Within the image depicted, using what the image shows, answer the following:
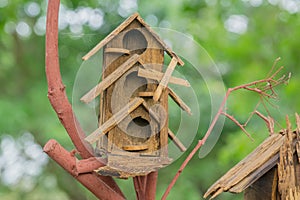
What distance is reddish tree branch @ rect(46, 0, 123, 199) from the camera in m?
0.69

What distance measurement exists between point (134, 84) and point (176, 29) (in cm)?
117

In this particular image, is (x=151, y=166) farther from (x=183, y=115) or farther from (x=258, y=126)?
(x=258, y=126)

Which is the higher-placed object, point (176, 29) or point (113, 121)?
point (176, 29)

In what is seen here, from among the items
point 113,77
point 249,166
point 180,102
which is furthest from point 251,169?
point 113,77

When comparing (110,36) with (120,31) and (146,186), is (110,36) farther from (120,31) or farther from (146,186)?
(146,186)

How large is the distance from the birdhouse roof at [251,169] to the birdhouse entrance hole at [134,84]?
19 cm

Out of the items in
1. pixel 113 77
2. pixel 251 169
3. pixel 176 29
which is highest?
pixel 176 29

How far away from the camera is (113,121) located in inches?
26.4

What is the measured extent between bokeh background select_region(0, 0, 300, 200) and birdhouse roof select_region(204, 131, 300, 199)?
→ 92cm

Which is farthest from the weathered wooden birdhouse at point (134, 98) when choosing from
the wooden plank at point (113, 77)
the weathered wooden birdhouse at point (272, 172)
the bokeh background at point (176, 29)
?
the bokeh background at point (176, 29)

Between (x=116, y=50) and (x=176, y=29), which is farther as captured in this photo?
(x=176, y=29)

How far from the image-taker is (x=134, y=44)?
28.0 inches

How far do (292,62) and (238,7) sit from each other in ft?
1.57

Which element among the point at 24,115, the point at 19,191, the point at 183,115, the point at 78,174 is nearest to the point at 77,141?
the point at 78,174
